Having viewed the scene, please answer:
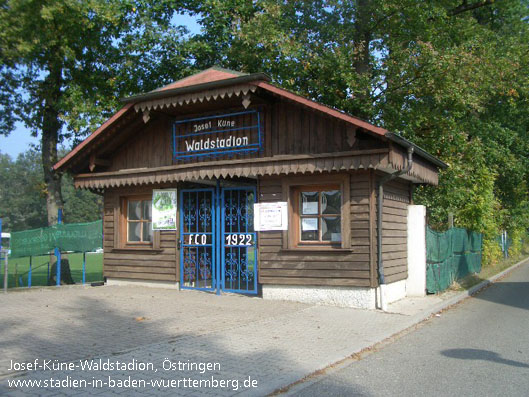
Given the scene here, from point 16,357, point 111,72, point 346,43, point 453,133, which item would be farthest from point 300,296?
point 111,72

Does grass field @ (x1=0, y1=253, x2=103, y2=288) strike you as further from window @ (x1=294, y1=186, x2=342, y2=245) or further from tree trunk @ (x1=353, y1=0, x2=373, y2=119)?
tree trunk @ (x1=353, y1=0, x2=373, y2=119)

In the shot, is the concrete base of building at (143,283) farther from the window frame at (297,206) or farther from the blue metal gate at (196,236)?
the window frame at (297,206)

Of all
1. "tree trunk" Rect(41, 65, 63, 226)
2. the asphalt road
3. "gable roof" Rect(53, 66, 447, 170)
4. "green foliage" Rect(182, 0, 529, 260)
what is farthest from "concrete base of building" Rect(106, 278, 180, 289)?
"green foliage" Rect(182, 0, 529, 260)

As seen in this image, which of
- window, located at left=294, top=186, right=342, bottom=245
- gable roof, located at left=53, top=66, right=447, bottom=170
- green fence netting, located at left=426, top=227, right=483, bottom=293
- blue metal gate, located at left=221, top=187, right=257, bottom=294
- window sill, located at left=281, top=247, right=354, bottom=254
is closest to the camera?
gable roof, located at left=53, top=66, right=447, bottom=170

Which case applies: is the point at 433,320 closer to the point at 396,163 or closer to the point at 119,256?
the point at 396,163

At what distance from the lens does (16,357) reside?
645cm

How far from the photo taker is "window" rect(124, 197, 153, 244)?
13.7m

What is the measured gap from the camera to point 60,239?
14.2m

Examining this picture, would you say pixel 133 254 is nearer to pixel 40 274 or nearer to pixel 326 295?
pixel 326 295

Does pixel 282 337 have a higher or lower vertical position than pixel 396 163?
lower

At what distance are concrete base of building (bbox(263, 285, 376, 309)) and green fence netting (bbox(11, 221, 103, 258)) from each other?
5.56 metres

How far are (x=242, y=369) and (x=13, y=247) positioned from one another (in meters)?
9.83

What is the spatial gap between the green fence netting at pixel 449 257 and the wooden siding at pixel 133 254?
6.44m

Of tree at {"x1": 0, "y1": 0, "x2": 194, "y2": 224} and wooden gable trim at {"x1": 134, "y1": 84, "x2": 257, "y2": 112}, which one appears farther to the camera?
tree at {"x1": 0, "y1": 0, "x2": 194, "y2": 224}
